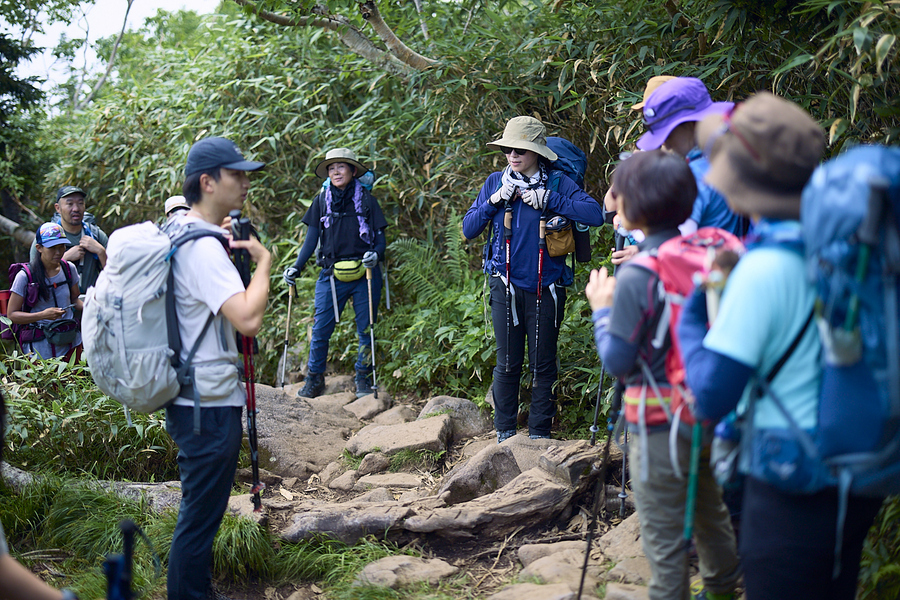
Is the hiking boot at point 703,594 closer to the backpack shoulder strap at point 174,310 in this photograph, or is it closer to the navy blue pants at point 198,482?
the navy blue pants at point 198,482

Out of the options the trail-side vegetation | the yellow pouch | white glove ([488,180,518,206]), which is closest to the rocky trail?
the trail-side vegetation

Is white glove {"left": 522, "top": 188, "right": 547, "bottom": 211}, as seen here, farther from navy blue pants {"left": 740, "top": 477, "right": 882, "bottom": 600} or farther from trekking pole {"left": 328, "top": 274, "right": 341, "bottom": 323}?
navy blue pants {"left": 740, "top": 477, "right": 882, "bottom": 600}

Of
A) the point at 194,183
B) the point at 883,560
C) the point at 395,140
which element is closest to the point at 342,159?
the point at 395,140

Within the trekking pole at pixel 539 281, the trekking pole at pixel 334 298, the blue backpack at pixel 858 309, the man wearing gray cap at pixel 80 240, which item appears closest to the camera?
the blue backpack at pixel 858 309

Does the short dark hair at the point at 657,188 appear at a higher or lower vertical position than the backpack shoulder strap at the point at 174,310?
higher

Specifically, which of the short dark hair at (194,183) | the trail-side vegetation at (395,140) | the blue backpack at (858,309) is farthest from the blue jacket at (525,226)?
the blue backpack at (858,309)

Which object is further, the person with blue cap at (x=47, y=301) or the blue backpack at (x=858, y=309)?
the person with blue cap at (x=47, y=301)

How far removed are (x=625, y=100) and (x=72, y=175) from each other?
8.14 metres

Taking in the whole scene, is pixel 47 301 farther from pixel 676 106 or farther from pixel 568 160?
pixel 676 106

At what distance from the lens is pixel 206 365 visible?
8.98 feet

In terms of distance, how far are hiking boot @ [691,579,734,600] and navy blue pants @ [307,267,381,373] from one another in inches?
176

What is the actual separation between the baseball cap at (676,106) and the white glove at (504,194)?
1.68 metres

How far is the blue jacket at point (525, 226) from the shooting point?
179 inches

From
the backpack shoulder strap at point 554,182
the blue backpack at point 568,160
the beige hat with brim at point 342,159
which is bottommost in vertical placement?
the backpack shoulder strap at point 554,182
